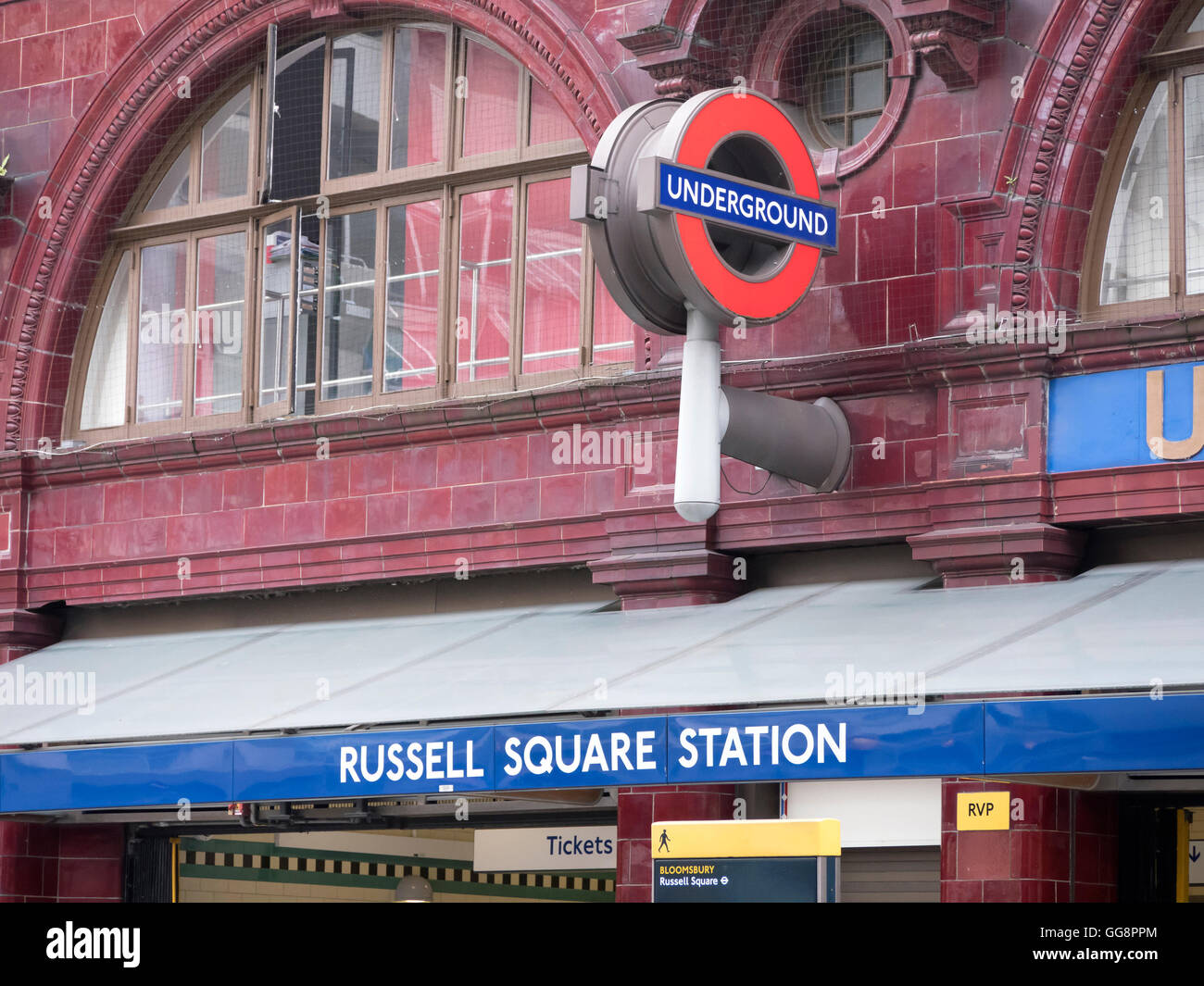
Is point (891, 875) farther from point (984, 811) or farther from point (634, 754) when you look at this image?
point (634, 754)

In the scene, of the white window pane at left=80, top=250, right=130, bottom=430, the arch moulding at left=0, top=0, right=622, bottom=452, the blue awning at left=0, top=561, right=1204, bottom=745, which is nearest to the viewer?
the blue awning at left=0, top=561, right=1204, bottom=745

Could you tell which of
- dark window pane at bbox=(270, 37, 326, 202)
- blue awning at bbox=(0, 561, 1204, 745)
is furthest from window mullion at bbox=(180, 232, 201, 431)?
blue awning at bbox=(0, 561, 1204, 745)

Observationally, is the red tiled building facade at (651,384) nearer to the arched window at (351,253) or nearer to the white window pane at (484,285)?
the arched window at (351,253)

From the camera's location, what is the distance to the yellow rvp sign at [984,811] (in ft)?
38.5

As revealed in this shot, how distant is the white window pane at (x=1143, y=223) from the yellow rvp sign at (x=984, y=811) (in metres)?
2.96

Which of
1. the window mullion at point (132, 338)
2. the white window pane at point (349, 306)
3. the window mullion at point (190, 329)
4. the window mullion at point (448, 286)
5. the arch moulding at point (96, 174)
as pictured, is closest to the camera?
the window mullion at point (448, 286)

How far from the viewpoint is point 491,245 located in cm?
Result: 1507

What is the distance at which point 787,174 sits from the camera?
12.5 meters

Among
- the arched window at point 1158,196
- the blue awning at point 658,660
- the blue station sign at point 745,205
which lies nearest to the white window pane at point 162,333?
the blue awning at point 658,660

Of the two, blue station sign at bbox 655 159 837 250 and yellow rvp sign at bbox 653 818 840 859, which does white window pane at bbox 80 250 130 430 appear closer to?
blue station sign at bbox 655 159 837 250

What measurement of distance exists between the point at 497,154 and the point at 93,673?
463cm

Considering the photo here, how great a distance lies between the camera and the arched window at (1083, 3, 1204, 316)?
12.2 metres

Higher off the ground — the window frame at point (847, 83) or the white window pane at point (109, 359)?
the window frame at point (847, 83)

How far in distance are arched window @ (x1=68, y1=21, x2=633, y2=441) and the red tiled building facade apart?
212 millimetres
